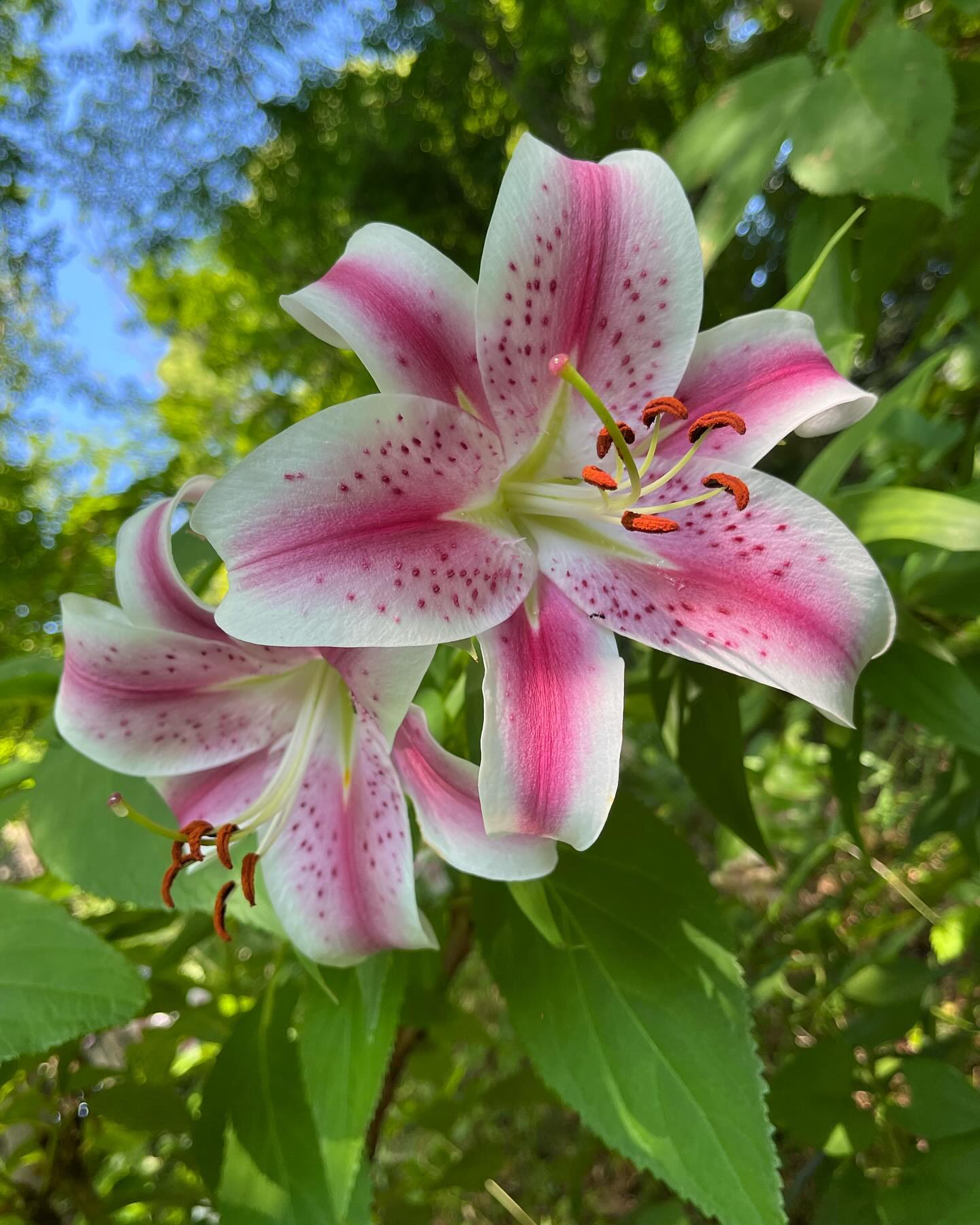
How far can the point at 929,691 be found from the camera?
1.66ft

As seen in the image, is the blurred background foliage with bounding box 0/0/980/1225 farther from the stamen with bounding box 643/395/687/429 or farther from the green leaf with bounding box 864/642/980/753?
the stamen with bounding box 643/395/687/429

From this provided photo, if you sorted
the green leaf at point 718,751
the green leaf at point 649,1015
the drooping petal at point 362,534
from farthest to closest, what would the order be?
1. the green leaf at point 718,751
2. the green leaf at point 649,1015
3. the drooping petal at point 362,534

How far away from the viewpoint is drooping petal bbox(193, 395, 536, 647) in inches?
11.0

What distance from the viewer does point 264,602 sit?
28cm

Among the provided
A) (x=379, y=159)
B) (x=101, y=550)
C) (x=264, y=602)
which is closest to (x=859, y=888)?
(x=264, y=602)

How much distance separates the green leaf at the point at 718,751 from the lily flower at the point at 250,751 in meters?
0.19

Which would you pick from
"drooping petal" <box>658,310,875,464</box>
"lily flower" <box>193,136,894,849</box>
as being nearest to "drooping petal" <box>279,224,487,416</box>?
"lily flower" <box>193,136,894,849</box>

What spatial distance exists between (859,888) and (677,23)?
172 cm

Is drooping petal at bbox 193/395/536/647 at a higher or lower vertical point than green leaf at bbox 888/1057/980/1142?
higher

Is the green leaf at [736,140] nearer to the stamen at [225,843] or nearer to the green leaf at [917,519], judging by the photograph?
the green leaf at [917,519]

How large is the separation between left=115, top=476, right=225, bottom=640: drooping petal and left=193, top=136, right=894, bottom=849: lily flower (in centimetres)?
13

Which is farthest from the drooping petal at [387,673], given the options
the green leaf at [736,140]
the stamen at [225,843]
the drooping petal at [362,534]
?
the green leaf at [736,140]

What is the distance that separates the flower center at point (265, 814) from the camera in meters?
0.41

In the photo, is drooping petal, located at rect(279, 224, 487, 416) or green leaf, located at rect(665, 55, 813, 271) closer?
drooping petal, located at rect(279, 224, 487, 416)
